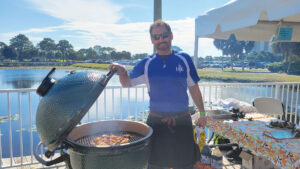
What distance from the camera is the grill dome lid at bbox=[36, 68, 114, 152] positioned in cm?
89

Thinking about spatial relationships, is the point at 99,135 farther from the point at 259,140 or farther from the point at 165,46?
the point at 259,140

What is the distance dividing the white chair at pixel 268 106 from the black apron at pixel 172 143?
7.81 feet

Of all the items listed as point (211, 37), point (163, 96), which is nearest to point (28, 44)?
point (211, 37)

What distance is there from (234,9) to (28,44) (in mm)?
12765

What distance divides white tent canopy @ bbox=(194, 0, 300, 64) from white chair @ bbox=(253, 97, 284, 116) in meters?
1.20

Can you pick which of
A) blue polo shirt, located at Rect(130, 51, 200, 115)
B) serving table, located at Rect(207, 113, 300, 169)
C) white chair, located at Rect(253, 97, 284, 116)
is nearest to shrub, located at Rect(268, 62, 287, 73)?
white chair, located at Rect(253, 97, 284, 116)

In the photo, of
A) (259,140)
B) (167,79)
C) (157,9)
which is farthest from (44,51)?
(259,140)

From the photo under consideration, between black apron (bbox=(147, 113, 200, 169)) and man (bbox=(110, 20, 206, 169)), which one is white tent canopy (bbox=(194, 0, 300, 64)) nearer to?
man (bbox=(110, 20, 206, 169))

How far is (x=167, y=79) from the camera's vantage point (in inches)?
57.4

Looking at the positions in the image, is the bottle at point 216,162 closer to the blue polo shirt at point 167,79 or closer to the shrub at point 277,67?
the blue polo shirt at point 167,79

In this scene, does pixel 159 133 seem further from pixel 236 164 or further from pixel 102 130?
pixel 236 164

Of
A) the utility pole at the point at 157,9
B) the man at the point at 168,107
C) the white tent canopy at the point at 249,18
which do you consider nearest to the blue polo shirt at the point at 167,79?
the man at the point at 168,107

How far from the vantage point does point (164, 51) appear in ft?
5.16

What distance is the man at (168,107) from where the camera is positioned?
1.45m
